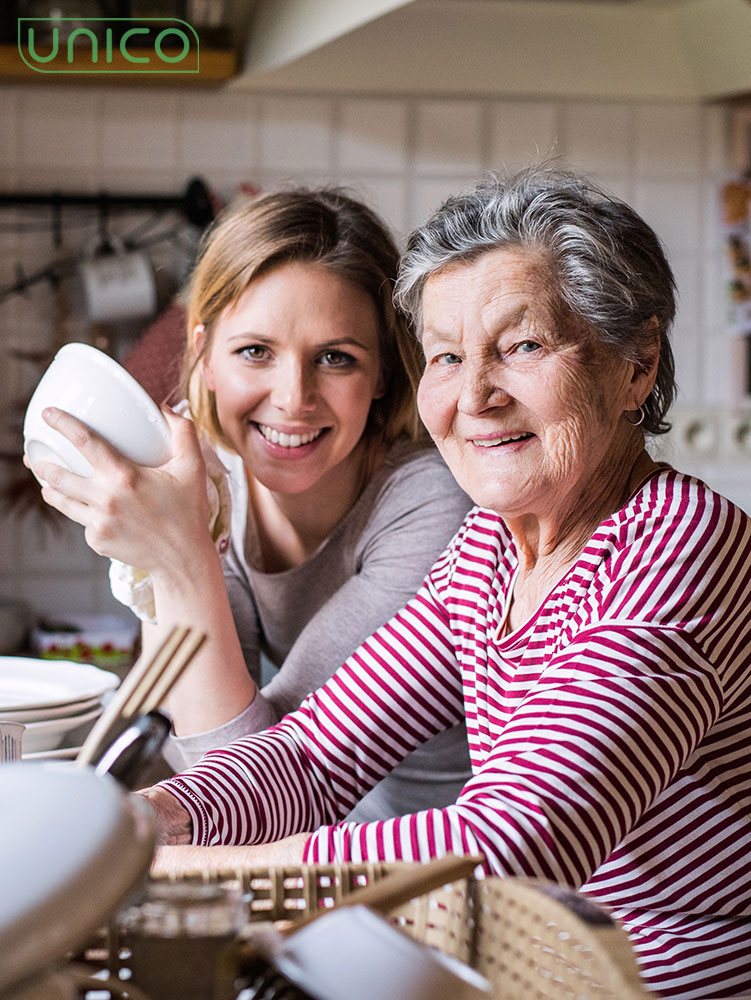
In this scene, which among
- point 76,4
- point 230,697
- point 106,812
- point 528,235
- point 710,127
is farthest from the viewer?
point 710,127

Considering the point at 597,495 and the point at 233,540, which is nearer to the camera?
the point at 597,495

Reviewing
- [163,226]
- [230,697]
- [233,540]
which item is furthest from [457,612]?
[163,226]

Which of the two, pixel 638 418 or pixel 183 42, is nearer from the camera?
pixel 638 418

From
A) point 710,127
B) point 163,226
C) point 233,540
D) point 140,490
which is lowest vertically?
point 233,540

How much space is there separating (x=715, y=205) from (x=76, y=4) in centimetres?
142

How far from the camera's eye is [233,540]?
1474 millimetres

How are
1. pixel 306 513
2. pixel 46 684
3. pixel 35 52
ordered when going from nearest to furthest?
pixel 46 684
pixel 306 513
pixel 35 52

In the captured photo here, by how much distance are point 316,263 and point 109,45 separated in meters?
1.14

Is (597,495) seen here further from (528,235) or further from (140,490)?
(140,490)

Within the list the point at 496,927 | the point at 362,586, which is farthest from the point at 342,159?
the point at 496,927

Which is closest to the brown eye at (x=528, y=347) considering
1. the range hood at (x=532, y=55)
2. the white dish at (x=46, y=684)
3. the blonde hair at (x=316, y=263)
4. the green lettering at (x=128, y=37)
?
the blonde hair at (x=316, y=263)

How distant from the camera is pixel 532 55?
2.35 meters

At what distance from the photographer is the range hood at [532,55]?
7.22ft

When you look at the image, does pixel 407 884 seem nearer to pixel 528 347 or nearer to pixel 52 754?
pixel 528 347
